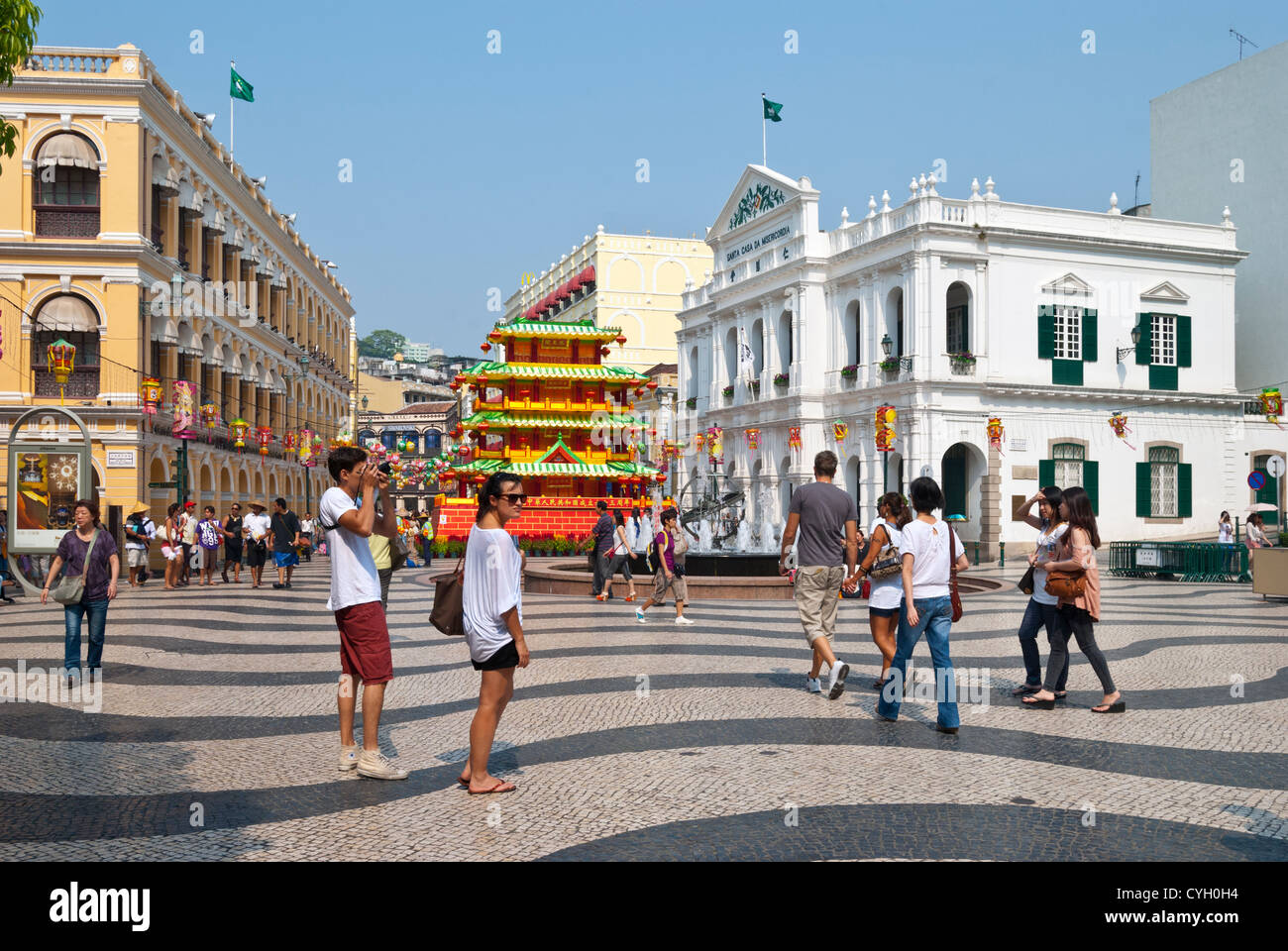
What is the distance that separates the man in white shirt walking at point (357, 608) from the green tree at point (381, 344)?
508ft

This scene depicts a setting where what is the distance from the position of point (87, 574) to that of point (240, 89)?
35349 mm

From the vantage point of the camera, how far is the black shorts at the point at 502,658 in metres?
5.82

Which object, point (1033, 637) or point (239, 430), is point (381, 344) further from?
point (1033, 637)

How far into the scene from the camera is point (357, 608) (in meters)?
6.30

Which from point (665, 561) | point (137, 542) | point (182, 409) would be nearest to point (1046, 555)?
point (665, 561)

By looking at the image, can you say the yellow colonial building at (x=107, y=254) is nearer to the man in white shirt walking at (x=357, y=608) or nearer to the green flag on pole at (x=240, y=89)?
the green flag on pole at (x=240, y=89)

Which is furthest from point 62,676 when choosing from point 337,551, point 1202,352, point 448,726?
point 1202,352

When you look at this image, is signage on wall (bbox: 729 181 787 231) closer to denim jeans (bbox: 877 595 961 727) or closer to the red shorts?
denim jeans (bbox: 877 595 961 727)

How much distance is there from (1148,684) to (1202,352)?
32225 mm

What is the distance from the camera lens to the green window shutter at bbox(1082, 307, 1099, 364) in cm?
3575

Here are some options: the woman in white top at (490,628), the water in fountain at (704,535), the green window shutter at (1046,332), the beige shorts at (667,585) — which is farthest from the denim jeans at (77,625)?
the green window shutter at (1046,332)

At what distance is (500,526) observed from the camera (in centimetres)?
602

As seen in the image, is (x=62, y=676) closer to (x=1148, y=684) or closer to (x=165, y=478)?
(x=1148, y=684)

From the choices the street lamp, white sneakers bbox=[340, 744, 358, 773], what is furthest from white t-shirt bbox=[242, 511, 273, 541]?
the street lamp
